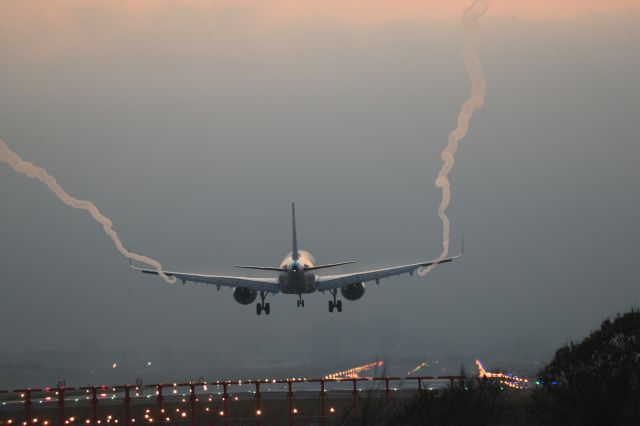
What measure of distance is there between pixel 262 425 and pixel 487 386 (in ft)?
77.2

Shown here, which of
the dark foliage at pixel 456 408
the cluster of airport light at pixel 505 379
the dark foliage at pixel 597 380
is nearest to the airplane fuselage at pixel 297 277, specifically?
the cluster of airport light at pixel 505 379

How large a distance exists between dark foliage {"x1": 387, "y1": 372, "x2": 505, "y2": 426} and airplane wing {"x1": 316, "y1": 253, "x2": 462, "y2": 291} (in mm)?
39968

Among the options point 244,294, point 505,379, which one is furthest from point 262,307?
point 505,379

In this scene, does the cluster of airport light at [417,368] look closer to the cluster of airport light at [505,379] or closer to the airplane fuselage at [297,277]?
the airplane fuselage at [297,277]

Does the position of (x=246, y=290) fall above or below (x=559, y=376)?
above

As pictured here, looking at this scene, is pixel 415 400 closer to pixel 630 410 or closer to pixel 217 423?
pixel 630 410

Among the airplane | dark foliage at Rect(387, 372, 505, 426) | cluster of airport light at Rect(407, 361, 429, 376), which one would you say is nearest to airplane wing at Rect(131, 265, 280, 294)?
the airplane

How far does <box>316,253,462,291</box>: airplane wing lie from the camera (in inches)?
3890

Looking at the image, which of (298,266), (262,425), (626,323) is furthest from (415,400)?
(298,266)

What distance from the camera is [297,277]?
3669 inches

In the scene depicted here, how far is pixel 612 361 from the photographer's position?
50.8 meters

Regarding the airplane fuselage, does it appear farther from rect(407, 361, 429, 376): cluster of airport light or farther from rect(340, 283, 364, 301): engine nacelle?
rect(407, 361, 429, 376): cluster of airport light

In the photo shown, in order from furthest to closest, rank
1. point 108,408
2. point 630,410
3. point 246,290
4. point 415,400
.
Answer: point 246,290, point 108,408, point 415,400, point 630,410

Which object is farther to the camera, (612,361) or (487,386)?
(487,386)
